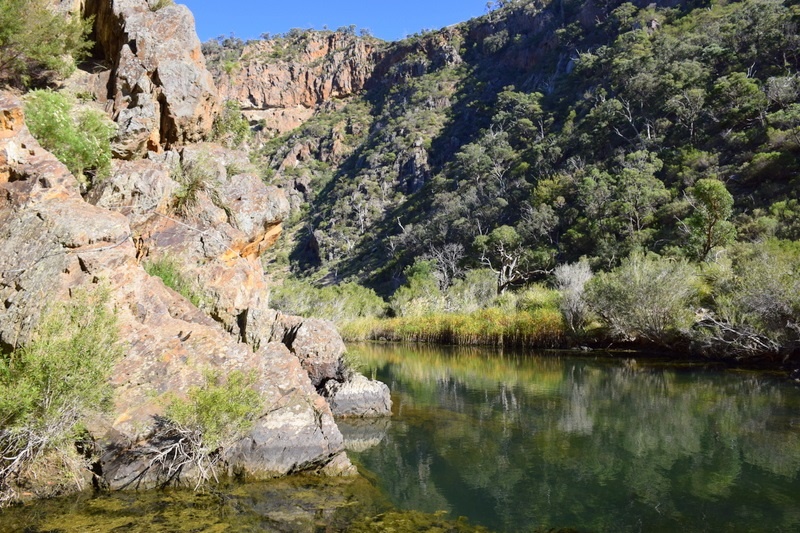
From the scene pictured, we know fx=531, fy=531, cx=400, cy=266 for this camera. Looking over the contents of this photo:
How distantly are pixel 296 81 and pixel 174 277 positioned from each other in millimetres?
139008

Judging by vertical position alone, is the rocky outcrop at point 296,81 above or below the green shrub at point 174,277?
above

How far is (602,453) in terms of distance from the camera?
12164mm

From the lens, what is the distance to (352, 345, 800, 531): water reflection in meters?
8.88

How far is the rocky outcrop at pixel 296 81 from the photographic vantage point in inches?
5418

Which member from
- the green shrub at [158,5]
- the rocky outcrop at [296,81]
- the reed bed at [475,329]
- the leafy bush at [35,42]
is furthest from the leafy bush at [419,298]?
the rocky outcrop at [296,81]

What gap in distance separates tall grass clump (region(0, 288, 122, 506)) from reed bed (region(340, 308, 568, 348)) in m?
30.9

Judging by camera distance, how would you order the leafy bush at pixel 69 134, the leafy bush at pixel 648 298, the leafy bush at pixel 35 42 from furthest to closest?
the leafy bush at pixel 648 298 < the leafy bush at pixel 35 42 < the leafy bush at pixel 69 134

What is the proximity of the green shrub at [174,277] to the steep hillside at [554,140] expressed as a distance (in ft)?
93.3

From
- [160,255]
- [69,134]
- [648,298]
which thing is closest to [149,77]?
[69,134]

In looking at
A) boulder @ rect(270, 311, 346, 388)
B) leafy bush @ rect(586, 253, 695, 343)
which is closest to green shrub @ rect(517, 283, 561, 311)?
leafy bush @ rect(586, 253, 695, 343)

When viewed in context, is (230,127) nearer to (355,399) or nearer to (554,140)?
(355,399)

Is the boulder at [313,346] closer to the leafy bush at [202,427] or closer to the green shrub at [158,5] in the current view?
the leafy bush at [202,427]

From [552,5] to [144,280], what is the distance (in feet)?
406

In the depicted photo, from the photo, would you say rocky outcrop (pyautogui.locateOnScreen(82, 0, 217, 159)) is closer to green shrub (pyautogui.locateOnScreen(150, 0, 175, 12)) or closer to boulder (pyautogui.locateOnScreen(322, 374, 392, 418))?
green shrub (pyautogui.locateOnScreen(150, 0, 175, 12))
